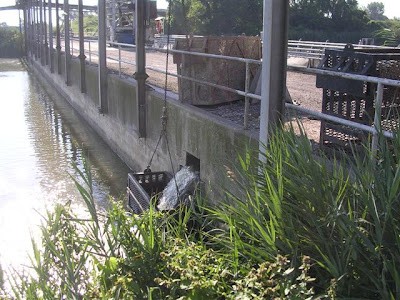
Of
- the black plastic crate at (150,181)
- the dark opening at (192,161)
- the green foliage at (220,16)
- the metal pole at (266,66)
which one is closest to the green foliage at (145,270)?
the metal pole at (266,66)

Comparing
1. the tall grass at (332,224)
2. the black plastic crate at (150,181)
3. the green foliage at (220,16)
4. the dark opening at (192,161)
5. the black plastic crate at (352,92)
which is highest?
the green foliage at (220,16)

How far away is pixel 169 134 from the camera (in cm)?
861

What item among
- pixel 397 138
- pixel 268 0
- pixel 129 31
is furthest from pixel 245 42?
pixel 129 31

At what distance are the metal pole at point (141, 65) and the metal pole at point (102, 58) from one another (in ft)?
12.3

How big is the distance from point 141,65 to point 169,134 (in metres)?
1.96

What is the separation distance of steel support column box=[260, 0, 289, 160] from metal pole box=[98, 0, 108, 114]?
8.90m

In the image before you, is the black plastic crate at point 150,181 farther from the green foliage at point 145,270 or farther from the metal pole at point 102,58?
the metal pole at point 102,58

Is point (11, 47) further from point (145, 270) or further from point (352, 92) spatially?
point (145, 270)

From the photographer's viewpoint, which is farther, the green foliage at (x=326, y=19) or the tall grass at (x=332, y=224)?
the green foliage at (x=326, y=19)

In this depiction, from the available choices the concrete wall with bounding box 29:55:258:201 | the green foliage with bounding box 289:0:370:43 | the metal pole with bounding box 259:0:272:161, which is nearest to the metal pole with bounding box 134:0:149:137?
the concrete wall with bounding box 29:55:258:201

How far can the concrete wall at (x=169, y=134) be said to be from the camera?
20.9 ft

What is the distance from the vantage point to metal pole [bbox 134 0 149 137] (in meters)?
9.76

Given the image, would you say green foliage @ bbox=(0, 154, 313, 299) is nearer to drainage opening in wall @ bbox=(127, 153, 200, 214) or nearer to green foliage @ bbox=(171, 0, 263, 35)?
drainage opening in wall @ bbox=(127, 153, 200, 214)

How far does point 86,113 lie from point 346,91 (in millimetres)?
14001
